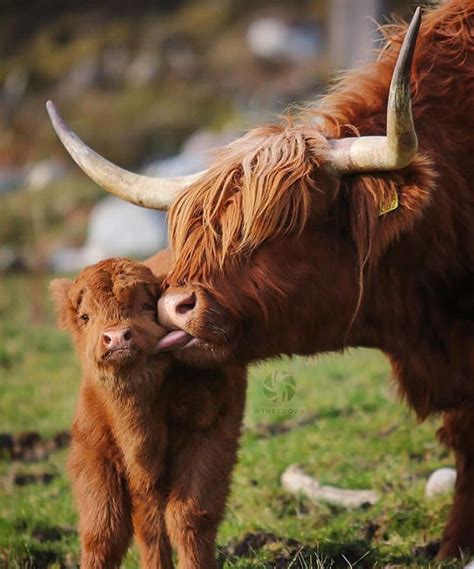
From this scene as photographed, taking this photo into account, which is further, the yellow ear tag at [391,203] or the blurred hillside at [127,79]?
the blurred hillside at [127,79]

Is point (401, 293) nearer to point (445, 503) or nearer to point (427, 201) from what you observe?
point (427, 201)

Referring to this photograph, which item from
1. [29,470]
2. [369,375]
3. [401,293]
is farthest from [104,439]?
[369,375]

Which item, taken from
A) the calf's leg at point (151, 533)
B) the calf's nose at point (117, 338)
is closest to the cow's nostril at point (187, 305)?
the calf's nose at point (117, 338)

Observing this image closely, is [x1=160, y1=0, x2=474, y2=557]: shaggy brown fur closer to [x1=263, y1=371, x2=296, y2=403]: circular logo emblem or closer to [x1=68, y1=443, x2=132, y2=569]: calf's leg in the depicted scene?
[x1=68, y1=443, x2=132, y2=569]: calf's leg

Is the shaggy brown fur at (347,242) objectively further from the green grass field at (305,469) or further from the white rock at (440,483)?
the white rock at (440,483)

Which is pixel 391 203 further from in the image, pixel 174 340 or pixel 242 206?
pixel 174 340

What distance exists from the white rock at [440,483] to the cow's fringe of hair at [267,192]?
1.95 m

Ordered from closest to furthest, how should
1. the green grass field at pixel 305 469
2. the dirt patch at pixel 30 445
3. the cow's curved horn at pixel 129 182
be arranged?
the cow's curved horn at pixel 129 182, the green grass field at pixel 305 469, the dirt patch at pixel 30 445

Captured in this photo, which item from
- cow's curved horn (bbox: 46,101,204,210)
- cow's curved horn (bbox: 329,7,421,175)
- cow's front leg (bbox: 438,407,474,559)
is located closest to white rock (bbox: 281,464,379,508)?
cow's front leg (bbox: 438,407,474,559)

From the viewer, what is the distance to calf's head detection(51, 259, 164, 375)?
15.3ft

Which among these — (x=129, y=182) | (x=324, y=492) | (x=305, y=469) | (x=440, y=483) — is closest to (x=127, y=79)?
(x=305, y=469)

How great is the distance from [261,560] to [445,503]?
1330mm

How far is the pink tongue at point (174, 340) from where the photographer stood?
4.75 metres

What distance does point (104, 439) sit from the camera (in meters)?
5.03
